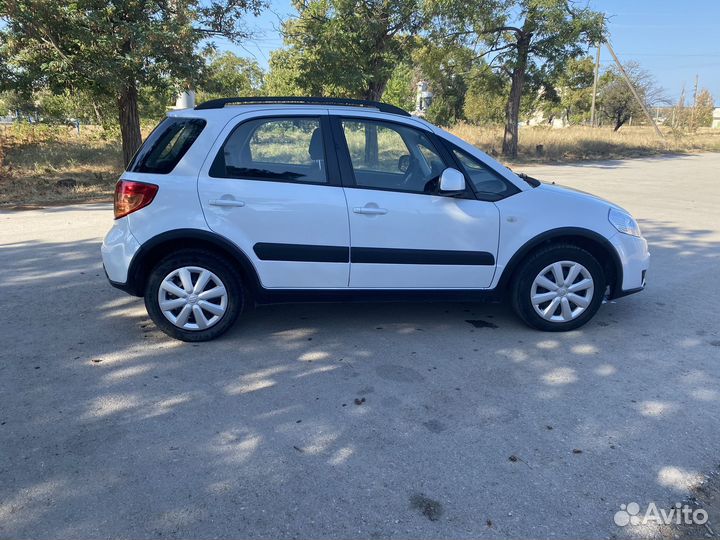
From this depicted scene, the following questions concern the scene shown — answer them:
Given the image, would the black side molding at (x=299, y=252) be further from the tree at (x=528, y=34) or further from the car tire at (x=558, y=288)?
the tree at (x=528, y=34)

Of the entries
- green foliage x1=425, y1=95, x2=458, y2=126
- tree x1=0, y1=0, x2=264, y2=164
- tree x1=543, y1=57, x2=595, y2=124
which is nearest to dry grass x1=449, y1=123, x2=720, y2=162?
tree x1=543, y1=57, x2=595, y2=124

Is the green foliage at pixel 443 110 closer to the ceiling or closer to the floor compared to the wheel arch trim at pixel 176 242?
closer to the ceiling

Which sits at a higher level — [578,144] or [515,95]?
[515,95]

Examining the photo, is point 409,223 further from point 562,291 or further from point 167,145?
point 167,145

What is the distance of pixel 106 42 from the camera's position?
11.4 metres

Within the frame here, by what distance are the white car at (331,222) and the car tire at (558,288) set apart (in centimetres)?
1

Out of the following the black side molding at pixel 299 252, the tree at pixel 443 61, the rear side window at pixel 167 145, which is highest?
the tree at pixel 443 61

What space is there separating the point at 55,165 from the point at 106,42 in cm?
631

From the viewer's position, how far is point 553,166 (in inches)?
875

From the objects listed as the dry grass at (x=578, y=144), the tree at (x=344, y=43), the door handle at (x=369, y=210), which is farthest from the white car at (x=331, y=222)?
the dry grass at (x=578, y=144)

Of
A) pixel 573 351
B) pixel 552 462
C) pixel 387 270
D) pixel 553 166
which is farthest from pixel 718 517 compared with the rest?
pixel 553 166

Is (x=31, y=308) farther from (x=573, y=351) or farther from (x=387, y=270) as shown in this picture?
(x=573, y=351)

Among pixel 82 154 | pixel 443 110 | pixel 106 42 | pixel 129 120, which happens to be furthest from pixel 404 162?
pixel 443 110

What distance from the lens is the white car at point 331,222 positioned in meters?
4.08
